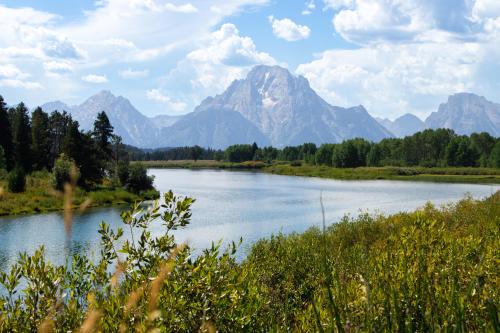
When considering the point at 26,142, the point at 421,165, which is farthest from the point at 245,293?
the point at 421,165

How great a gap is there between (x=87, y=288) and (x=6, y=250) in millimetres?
31643

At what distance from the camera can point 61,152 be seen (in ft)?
271

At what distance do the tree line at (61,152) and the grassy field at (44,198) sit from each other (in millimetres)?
2054

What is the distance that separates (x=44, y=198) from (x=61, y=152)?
22906 millimetres

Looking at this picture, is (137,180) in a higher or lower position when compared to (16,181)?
lower

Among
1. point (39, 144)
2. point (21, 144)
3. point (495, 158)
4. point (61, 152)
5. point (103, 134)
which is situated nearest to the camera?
point (61, 152)

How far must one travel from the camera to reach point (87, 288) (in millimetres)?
7965

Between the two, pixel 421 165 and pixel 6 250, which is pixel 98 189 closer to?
pixel 6 250

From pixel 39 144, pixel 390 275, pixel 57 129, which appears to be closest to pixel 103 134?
pixel 39 144

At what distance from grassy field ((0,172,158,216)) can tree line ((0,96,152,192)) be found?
2054 mm

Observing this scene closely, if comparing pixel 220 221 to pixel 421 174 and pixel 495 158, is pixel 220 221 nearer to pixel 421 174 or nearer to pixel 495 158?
pixel 421 174

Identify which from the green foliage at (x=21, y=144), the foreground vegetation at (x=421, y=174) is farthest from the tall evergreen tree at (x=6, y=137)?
the foreground vegetation at (x=421, y=174)

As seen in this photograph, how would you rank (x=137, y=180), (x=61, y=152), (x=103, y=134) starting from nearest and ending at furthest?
1. (x=137, y=180)
2. (x=61, y=152)
3. (x=103, y=134)

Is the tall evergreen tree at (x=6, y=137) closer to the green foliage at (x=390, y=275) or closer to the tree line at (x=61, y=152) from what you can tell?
the tree line at (x=61, y=152)
